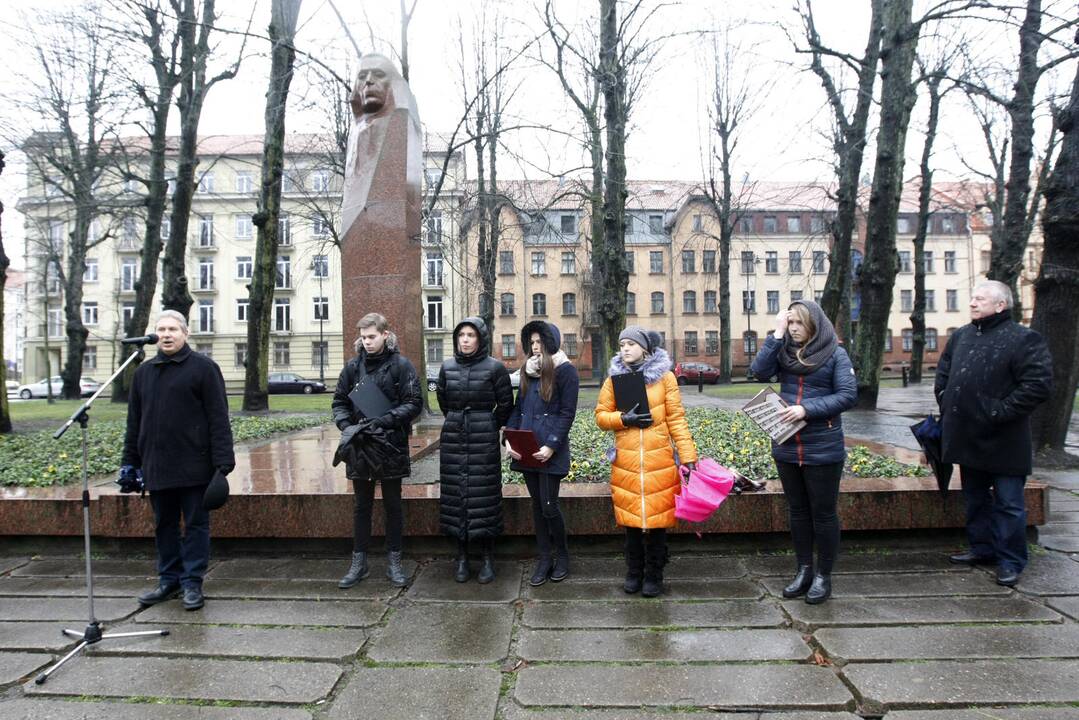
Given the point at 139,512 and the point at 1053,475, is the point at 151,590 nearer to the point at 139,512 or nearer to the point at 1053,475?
the point at 139,512

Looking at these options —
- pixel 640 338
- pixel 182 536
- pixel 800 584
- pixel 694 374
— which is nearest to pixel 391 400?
pixel 182 536

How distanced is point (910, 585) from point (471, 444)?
9.32ft

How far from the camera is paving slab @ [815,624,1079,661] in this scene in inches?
127

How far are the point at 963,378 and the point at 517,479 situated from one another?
3.30 metres

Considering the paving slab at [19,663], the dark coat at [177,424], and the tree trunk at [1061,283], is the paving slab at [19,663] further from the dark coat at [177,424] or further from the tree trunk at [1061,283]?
the tree trunk at [1061,283]

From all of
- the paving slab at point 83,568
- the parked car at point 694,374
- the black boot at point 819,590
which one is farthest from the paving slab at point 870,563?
the parked car at point 694,374

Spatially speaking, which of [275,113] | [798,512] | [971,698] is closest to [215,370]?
[798,512]

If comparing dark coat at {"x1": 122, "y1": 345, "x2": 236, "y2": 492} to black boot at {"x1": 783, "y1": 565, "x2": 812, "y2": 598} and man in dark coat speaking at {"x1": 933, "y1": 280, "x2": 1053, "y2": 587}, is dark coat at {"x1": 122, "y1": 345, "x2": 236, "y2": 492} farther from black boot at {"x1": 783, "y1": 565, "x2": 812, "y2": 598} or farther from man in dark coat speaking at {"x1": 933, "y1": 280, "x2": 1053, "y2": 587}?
man in dark coat speaking at {"x1": 933, "y1": 280, "x2": 1053, "y2": 587}

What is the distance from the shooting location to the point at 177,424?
13.4 feet

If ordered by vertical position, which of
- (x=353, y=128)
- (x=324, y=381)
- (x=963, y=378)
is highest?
(x=353, y=128)

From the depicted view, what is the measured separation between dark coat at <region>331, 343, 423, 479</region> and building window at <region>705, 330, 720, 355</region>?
1871 inches

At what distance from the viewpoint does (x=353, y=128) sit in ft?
29.0

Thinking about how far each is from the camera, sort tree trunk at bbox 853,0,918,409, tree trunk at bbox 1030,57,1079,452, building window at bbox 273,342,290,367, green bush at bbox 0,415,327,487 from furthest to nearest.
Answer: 1. building window at bbox 273,342,290,367
2. tree trunk at bbox 853,0,918,409
3. tree trunk at bbox 1030,57,1079,452
4. green bush at bbox 0,415,327,487

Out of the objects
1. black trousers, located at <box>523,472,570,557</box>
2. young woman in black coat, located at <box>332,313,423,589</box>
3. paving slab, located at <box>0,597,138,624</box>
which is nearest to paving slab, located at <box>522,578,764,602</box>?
black trousers, located at <box>523,472,570,557</box>
